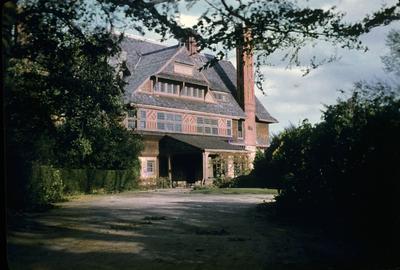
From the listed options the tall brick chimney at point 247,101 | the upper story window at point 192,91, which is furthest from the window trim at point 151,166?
the tall brick chimney at point 247,101

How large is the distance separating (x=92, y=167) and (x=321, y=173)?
57.2 feet

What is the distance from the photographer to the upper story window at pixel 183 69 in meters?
36.8

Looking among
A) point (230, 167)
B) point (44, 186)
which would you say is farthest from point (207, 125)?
point (44, 186)

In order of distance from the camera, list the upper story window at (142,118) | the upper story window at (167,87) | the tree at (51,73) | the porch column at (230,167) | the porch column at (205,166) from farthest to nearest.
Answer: the porch column at (230,167) → the upper story window at (167,87) → the porch column at (205,166) → the upper story window at (142,118) → the tree at (51,73)

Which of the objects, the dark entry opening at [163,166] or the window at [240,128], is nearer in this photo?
the dark entry opening at [163,166]

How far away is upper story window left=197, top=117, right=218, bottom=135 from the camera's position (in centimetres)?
3887

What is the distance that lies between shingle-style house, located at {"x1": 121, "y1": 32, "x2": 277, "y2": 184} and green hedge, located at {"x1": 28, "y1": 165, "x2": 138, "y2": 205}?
5.03m

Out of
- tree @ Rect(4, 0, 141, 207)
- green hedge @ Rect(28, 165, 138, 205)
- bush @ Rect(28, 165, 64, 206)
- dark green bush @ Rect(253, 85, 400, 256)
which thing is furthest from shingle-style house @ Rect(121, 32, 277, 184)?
dark green bush @ Rect(253, 85, 400, 256)

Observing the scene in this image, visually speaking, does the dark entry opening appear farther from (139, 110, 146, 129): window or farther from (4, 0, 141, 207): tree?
(4, 0, 141, 207): tree

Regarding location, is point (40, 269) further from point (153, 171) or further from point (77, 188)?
point (153, 171)

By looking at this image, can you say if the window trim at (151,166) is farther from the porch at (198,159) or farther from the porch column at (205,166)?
the porch column at (205,166)

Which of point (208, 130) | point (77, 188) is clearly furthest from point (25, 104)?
point (208, 130)

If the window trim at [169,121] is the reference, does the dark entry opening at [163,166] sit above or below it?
below

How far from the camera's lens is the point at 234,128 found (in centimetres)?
4284
